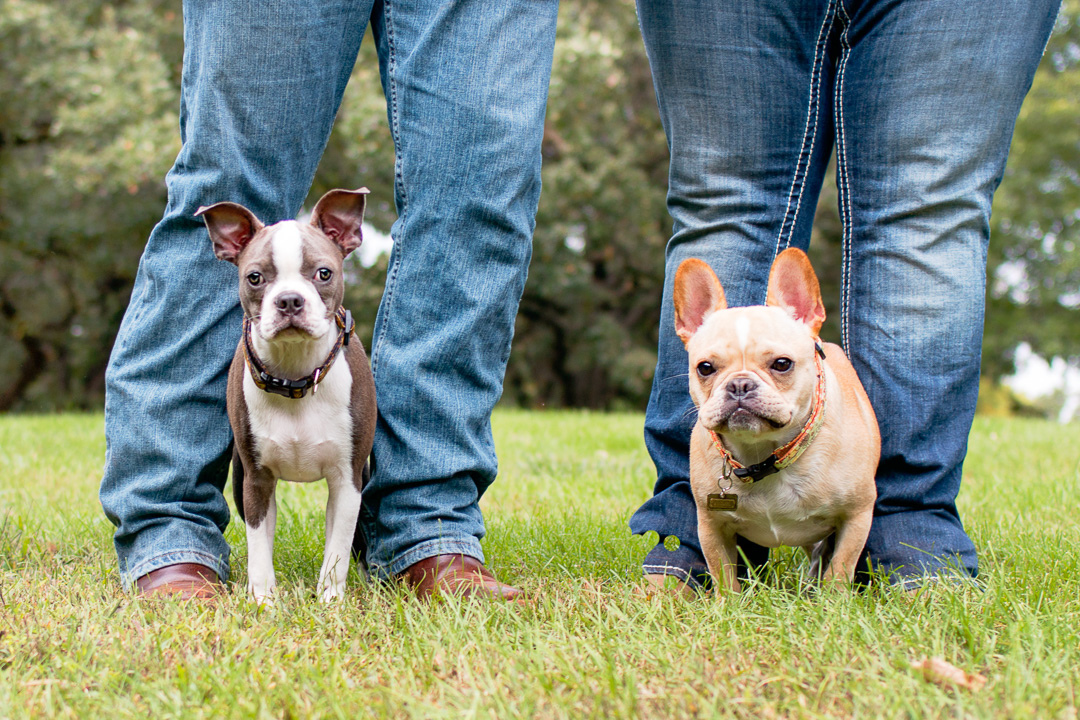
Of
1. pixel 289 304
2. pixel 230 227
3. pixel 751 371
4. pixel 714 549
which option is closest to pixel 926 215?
pixel 751 371

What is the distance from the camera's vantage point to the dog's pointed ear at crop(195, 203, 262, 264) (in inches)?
94.9

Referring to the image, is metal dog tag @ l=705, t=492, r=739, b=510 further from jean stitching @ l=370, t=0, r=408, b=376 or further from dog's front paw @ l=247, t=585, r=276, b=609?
dog's front paw @ l=247, t=585, r=276, b=609

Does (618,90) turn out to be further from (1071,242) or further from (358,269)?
(1071,242)

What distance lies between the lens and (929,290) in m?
2.56

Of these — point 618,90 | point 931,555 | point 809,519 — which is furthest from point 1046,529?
point 618,90

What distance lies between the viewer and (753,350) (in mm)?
2389

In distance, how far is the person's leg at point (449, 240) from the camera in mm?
2498

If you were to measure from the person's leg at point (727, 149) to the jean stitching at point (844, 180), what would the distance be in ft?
0.17

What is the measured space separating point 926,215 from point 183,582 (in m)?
2.24

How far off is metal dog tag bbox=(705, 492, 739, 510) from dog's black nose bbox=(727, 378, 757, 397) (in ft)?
0.95

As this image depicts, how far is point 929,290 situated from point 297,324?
170 centimetres

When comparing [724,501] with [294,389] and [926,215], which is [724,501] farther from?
[294,389]

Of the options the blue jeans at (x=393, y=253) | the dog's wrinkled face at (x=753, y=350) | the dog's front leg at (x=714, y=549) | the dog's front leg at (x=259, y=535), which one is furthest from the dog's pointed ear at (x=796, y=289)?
the dog's front leg at (x=259, y=535)

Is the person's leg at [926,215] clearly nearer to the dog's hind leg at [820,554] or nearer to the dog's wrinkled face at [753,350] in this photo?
the dog's hind leg at [820,554]
